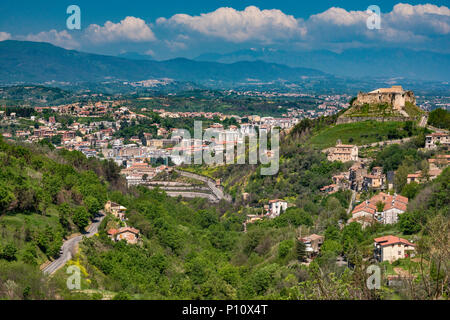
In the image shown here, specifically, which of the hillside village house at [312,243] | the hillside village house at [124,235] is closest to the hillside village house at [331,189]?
the hillside village house at [312,243]

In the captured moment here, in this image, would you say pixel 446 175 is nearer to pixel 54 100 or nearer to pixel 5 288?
pixel 5 288

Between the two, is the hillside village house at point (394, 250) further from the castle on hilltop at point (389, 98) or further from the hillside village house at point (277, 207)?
the castle on hilltop at point (389, 98)

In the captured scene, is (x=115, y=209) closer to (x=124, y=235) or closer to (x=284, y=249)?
(x=124, y=235)

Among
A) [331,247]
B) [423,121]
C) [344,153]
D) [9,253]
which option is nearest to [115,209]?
[9,253]

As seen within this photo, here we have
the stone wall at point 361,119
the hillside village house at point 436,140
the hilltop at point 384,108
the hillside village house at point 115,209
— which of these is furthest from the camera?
the hilltop at point 384,108

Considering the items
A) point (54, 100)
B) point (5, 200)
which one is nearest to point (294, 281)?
point (5, 200)

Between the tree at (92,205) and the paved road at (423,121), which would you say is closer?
the tree at (92,205)

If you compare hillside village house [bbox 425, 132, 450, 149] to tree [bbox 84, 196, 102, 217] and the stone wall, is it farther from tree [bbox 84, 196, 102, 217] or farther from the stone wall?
tree [bbox 84, 196, 102, 217]
